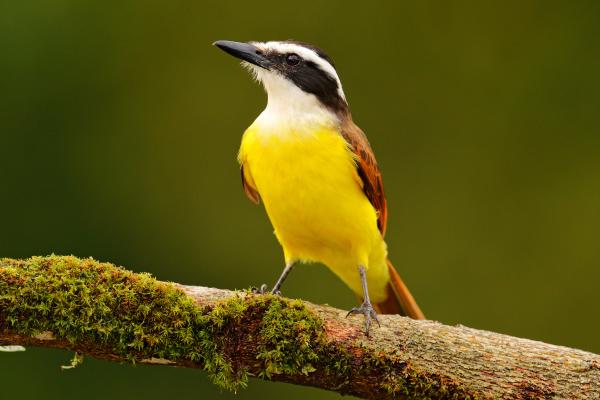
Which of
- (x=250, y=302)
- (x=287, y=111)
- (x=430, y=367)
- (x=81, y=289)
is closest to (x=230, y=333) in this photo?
(x=250, y=302)

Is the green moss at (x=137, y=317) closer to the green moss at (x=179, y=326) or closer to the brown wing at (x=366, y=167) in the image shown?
the green moss at (x=179, y=326)

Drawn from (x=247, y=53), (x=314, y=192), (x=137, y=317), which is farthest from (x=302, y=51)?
(x=137, y=317)

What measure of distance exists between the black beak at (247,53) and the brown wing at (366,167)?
1.99ft

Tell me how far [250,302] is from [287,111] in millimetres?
1471

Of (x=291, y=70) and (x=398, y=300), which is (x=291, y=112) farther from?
(x=398, y=300)

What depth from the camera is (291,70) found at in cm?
526

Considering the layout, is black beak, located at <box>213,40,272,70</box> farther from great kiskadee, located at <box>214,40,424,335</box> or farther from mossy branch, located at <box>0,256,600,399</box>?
mossy branch, located at <box>0,256,600,399</box>

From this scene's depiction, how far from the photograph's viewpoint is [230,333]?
155 inches

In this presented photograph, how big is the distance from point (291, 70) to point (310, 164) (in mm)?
674

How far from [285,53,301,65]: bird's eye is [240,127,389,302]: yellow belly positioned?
0.47 meters

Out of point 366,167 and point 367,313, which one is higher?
point 366,167

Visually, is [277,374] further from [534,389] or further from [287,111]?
[287,111]

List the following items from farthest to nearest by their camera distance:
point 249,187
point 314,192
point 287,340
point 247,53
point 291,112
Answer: point 249,187
point 247,53
point 291,112
point 314,192
point 287,340

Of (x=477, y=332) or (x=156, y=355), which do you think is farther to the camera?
(x=477, y=332)
